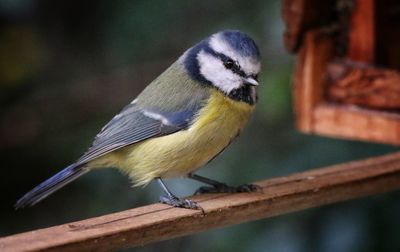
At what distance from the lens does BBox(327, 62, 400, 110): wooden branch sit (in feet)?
7.70

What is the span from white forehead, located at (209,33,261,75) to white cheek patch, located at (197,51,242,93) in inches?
1.5

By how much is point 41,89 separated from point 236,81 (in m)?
1.80

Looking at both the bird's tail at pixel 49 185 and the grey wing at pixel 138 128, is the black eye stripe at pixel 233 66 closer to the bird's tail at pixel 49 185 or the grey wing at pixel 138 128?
the grey wing at pixel 138 128

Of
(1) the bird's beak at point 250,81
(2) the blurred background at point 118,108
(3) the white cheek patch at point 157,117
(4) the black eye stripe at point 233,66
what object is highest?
(4) the black eye stripe at point 233,66

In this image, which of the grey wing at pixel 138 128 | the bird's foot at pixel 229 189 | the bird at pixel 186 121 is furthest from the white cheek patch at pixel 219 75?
the bird's foot at pixel 229 189

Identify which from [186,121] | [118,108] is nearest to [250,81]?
[186,121]

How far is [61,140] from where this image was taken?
351cm

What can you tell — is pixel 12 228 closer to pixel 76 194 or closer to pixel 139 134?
pixel 76 194

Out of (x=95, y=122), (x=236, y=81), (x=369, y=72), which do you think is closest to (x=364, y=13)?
(x=369, y=72)

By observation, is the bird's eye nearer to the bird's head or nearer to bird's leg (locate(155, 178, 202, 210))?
the bird's head

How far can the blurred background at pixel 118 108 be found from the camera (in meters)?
2.86

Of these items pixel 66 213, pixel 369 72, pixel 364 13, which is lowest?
pixel 66 213

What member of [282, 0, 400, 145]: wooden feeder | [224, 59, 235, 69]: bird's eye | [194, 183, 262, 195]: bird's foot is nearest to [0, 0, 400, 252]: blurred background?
[282, 0, 400, 145]: wooden feeder

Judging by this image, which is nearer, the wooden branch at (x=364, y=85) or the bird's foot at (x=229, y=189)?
the bird's foot at (x=229, y=189)
